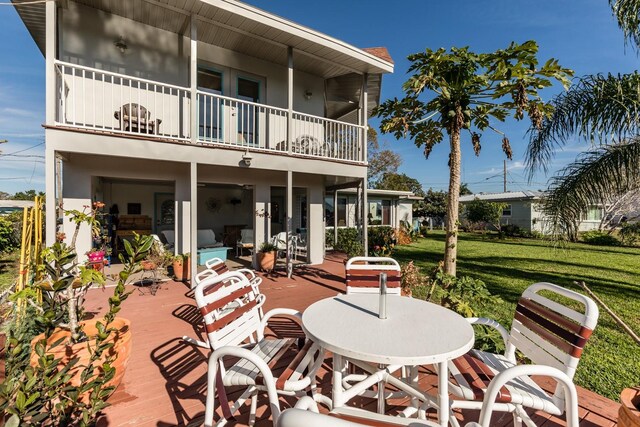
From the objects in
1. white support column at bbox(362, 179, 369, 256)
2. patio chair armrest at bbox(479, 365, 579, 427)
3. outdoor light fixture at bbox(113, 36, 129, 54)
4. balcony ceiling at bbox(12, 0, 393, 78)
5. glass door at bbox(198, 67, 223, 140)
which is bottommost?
patio chair armrest at bbox(479, 365, 579, 427)

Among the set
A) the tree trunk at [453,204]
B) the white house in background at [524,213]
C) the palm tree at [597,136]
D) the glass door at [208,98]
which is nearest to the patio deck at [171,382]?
the tree trunk at [453,204]

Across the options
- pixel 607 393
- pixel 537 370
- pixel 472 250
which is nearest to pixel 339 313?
pixel 537 370

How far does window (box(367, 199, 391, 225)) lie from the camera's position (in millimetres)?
17438

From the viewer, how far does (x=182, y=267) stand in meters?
6.65

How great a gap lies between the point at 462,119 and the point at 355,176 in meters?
3.97

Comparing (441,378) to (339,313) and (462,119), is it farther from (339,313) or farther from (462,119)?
(462,119)

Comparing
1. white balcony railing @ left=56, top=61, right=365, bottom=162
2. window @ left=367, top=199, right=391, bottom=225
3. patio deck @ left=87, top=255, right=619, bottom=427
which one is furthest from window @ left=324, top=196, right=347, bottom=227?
patio deck @ left=87, top=255, right=619, bottom=427

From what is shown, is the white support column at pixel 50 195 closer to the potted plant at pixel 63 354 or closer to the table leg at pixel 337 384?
the potted plant at pixel 63 354

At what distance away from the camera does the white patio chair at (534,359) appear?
173 cm

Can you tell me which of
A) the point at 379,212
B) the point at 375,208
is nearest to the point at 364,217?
the point at 375,208

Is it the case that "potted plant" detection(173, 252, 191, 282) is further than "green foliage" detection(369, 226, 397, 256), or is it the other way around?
"green foliage" detection(369, 226, 397, 256)

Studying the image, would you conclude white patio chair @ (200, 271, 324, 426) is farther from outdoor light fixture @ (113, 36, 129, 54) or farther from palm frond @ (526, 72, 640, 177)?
outdoor light fixture @ (113, 36, 129, 54)

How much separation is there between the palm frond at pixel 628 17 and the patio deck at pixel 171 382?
594 cm

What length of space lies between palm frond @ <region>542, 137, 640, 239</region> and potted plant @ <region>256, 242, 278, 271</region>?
6055mm
